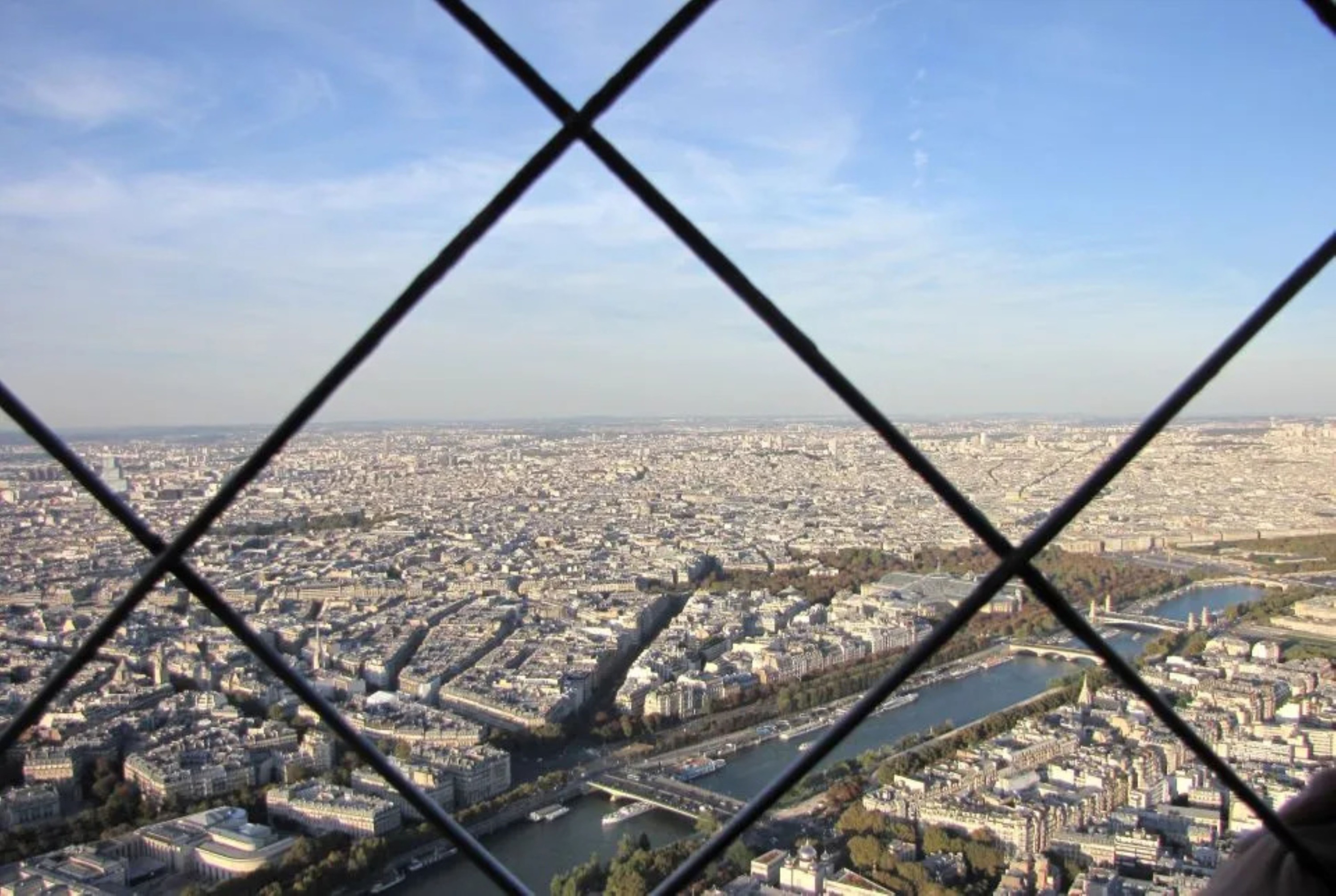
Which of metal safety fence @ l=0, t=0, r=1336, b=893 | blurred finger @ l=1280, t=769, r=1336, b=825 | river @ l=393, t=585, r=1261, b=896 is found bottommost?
river @ l=393, t=585, r=1261, b=896

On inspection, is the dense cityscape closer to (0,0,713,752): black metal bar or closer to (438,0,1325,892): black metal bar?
(438,0,1325,892): black metal bar

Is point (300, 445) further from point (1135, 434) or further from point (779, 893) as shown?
point (1135, 434)

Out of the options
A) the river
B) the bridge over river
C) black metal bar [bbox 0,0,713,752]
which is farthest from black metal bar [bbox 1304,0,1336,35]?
the bridge over river

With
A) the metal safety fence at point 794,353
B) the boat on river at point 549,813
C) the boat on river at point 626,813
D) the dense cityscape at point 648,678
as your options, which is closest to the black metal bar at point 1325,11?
the metal safety fence at point 794,353

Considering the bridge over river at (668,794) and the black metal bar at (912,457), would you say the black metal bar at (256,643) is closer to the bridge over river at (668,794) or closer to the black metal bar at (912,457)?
the black metal bar at (912,457)

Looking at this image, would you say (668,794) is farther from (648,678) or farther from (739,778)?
(648,678)

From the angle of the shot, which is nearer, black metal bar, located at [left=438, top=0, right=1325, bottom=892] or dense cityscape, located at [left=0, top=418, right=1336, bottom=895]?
black metal bar, located at [left=438, top=0, right=1325, bottom=892]

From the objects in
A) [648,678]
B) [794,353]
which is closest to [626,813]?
[648,678]
